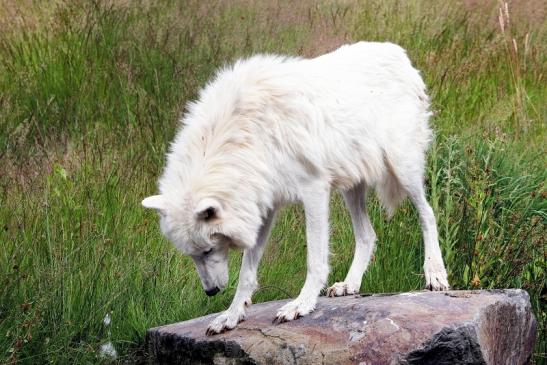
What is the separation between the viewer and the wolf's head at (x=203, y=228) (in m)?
5.24

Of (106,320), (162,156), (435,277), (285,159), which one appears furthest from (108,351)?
(162,156)

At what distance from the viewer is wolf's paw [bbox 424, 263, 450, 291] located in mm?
6109

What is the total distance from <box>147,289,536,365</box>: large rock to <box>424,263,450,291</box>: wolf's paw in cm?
45

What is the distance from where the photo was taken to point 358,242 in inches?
253

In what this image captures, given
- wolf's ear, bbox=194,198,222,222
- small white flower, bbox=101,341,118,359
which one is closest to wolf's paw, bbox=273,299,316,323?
wolf's ear, bbox=194,198,222,222

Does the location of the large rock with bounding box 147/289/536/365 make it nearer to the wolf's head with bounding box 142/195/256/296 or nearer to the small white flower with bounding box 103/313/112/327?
the small white flower with bounding box 103/313/112/327

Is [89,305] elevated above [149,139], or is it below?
below

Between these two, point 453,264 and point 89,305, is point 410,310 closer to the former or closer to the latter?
point 453,264

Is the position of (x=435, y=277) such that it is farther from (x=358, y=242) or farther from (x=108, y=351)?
(x=108, y=351)

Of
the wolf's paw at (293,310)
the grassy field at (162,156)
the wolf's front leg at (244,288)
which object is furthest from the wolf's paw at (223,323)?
the grassy field at (162,156)

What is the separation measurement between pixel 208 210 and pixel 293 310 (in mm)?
849

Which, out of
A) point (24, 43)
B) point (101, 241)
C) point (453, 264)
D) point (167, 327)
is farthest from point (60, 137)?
point (453, 264)

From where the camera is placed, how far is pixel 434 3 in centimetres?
1088

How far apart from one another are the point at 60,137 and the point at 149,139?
0.81 m
